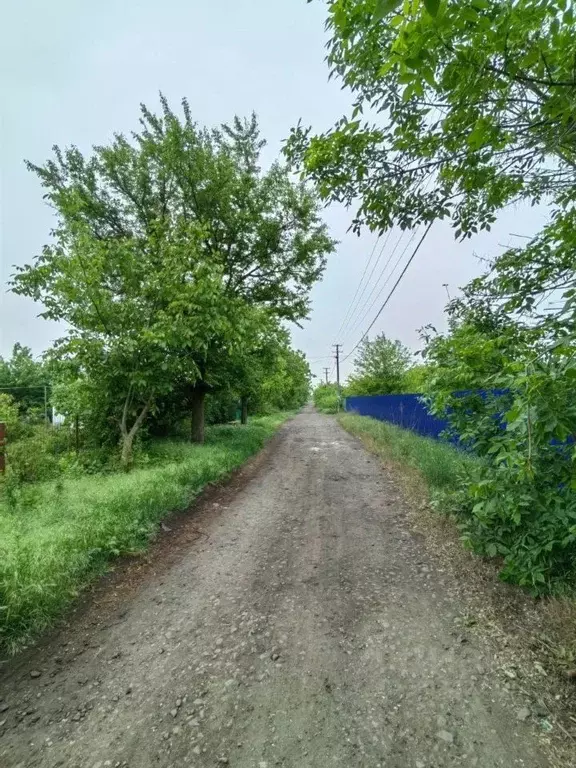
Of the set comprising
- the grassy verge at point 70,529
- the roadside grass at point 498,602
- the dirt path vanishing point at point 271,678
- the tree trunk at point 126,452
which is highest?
the tree trunk at point 126,452

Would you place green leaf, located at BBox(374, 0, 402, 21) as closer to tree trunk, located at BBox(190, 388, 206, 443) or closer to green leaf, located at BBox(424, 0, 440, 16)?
green leaf, located at BBox(424, 0, 440, 16)

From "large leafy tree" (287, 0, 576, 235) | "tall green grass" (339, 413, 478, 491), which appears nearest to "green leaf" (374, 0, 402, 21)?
"large leafy tree" (287, 0, 576, 235)

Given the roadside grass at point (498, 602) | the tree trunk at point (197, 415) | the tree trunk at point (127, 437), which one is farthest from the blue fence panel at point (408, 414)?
the tree trunk at point (197, 415)

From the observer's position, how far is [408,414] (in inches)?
479

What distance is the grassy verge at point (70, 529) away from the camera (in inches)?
107

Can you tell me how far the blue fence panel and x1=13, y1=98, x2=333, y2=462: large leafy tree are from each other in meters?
4.62

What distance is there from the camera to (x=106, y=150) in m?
9.80

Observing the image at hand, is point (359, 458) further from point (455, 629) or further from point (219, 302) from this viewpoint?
point (455, 629)

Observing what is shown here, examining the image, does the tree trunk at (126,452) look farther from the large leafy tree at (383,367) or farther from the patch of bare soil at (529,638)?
the large leafy tree at (383,367)

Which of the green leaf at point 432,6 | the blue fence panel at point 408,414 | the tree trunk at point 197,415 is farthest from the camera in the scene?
the tree trunk at point 197,415

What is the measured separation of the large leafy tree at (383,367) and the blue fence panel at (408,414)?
231 centimetres

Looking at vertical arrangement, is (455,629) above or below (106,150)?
below

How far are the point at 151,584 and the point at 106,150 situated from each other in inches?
427

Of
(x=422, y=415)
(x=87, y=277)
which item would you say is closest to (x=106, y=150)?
(x=87, y=277)
